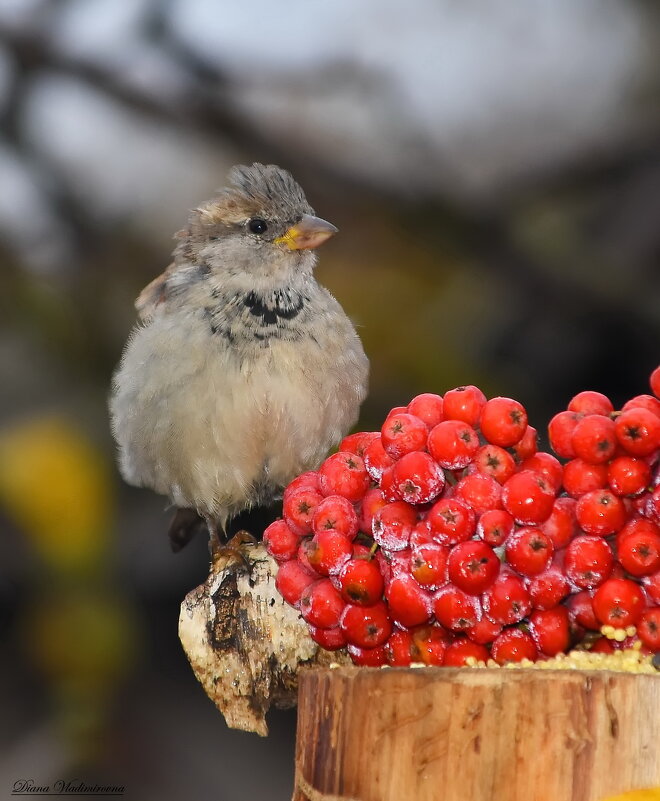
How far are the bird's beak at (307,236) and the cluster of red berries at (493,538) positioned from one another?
111 centimetres

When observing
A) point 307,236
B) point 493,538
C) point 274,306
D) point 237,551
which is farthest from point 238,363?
point 493,538

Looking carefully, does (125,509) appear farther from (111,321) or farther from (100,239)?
(100,239)

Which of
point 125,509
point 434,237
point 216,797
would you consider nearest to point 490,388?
point 434,237

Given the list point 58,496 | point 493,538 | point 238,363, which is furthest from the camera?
point 58,496

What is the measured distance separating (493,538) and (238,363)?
109 cm

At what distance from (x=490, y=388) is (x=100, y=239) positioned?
5.10ft

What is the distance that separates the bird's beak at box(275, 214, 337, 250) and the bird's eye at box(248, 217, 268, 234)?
5 centimetres

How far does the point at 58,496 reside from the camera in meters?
3.62

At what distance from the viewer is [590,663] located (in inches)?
61.2

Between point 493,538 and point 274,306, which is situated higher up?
point 274,306

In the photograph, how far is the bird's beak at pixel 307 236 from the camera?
2742 millimetres

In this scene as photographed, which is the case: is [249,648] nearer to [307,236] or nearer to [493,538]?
[493,538]

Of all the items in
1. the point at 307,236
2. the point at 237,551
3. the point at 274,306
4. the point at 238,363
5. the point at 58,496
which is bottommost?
the point at 237,551

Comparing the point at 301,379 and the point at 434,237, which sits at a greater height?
the point at 434,237
